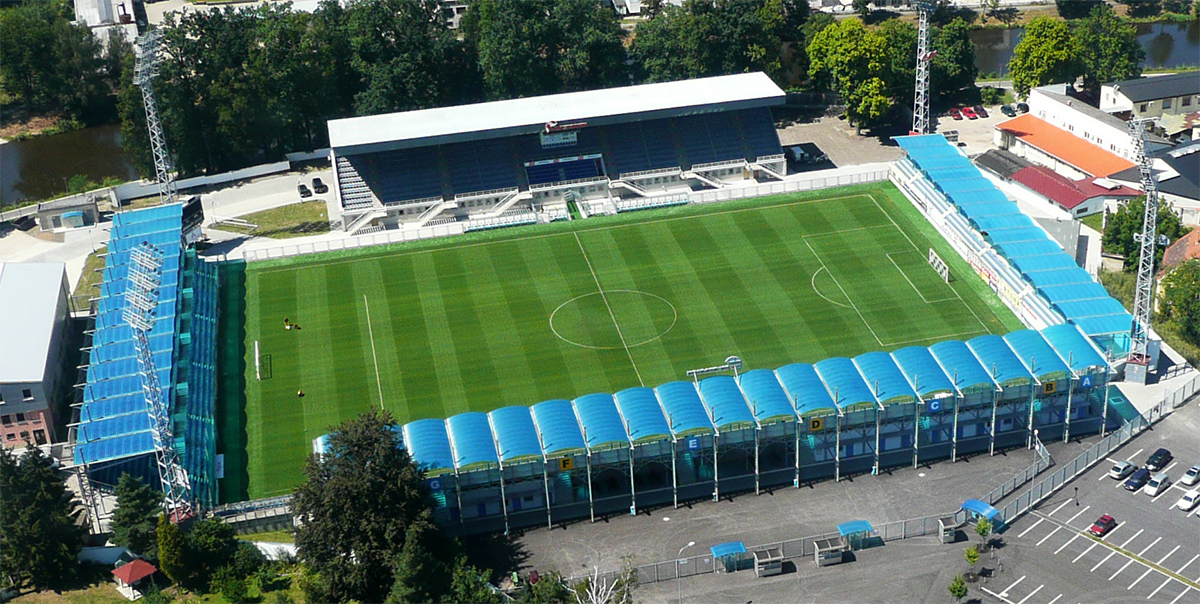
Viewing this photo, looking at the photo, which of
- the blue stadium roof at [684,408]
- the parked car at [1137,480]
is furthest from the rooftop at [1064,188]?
the blue stadium roof at [684,408]

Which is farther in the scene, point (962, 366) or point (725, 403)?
point (962, 366)

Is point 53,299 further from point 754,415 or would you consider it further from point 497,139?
point 754,415

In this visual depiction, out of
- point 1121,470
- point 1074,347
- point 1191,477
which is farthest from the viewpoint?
point 1074,347

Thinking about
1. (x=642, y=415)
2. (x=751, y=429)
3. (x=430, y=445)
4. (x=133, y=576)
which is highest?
(x=642, y=415)

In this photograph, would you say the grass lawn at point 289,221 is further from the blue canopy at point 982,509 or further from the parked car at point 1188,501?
the parked car at point 1188,501

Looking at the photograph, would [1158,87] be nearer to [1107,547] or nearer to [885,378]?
[885,378]

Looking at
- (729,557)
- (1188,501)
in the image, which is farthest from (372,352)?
(1188,501)

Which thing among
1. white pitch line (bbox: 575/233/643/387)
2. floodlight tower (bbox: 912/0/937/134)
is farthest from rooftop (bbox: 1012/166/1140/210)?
white pitch line (bbox: 575/233/643/387)
